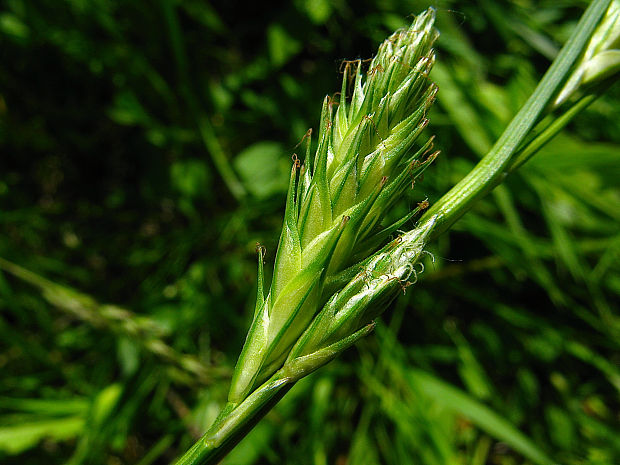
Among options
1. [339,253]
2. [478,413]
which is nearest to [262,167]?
[478,413]

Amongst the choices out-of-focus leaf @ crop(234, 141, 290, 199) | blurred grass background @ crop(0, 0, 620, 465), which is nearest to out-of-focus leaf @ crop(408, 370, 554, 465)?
blurred grass background @ crop(0, 0, 620, 465)

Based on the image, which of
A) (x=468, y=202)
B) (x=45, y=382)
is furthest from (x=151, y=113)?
(x=468, y=202)

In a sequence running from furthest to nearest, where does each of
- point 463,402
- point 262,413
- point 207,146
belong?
point 207,146
point 463,402
point 262,413

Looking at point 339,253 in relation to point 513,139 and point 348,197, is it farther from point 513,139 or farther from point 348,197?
point 513,139

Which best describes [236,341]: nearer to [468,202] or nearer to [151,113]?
[151,113]

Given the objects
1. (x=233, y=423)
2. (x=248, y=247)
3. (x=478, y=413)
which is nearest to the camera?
(x=233, y=423)

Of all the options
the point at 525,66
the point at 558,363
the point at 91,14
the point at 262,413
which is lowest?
the point at 558,363

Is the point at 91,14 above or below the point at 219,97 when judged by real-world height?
above

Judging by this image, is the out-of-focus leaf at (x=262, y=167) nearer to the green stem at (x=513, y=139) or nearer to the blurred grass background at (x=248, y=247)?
the blurred grass background at (x=248, y=247)
